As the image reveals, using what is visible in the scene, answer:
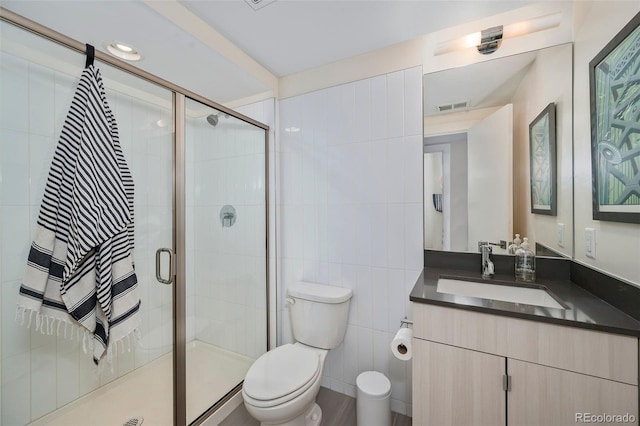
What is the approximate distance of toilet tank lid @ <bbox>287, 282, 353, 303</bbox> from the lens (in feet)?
5.28

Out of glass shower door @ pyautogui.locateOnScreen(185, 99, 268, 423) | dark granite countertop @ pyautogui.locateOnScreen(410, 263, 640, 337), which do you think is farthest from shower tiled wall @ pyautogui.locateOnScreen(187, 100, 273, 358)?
dark granite countertop @ pyautogui.locateOnScreen(410, 263, 640, 337)

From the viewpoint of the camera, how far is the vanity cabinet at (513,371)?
806 millimetres

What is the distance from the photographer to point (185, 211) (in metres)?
A: 1.50

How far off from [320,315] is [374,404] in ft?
1.71

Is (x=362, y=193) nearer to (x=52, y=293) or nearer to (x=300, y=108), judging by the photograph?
(x=300, y=108)

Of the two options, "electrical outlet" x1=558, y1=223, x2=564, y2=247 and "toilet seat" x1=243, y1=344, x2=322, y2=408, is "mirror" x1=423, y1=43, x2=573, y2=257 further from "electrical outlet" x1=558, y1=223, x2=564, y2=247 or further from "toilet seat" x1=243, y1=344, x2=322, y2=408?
"toilet seat" x1=243, y1=344, x2=322, y2=408

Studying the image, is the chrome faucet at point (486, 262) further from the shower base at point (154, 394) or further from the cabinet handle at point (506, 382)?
the shower base at point (154, 394)

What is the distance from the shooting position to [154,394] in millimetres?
1572

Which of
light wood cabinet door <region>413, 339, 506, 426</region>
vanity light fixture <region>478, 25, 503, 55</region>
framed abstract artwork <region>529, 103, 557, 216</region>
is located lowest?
light wood cabinet door <region>413, 339, 506, 426</region>

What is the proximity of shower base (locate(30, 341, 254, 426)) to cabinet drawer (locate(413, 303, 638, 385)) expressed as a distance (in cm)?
133

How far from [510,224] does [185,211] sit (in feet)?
5.82

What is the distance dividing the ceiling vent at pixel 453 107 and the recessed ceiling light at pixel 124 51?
5.48 feet

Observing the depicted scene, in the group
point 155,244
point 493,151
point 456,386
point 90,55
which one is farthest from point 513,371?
point 90,55

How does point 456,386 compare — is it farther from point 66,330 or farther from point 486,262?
point 66,330
